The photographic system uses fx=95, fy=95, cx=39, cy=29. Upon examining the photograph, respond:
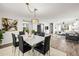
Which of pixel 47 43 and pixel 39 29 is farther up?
pixel 39 29

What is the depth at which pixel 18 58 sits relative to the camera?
2141 mm

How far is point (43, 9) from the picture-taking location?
2047 millimetres

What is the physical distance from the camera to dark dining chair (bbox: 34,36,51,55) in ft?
6.84

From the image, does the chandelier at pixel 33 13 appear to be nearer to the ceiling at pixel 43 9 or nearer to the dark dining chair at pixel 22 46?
the ceiling at pixel 43 9

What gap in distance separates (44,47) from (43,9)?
0.83m

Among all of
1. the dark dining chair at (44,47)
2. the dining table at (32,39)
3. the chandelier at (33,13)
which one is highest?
the chandelier at (33,13)

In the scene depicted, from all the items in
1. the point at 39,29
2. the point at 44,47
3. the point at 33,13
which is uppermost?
the point at 33,13

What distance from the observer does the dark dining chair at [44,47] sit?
2.09 meters

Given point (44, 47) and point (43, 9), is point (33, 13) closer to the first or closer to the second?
point (43, 9)

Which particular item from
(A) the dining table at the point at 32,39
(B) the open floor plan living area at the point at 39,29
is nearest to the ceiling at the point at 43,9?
(B) the open floor plan living area at the point at 39,29

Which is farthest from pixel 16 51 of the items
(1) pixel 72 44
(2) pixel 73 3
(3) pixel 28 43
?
(2) pixel 73 3

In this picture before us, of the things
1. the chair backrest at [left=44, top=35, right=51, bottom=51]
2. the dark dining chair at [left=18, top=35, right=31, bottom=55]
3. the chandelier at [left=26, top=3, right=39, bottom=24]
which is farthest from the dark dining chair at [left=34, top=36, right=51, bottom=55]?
the chandelier at [left=26, top=3, right=39, bottom=24]

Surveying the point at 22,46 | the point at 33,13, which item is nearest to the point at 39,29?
the point at 33,13

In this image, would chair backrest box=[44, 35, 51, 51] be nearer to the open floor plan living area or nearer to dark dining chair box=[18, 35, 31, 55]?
the open floor plan living area
